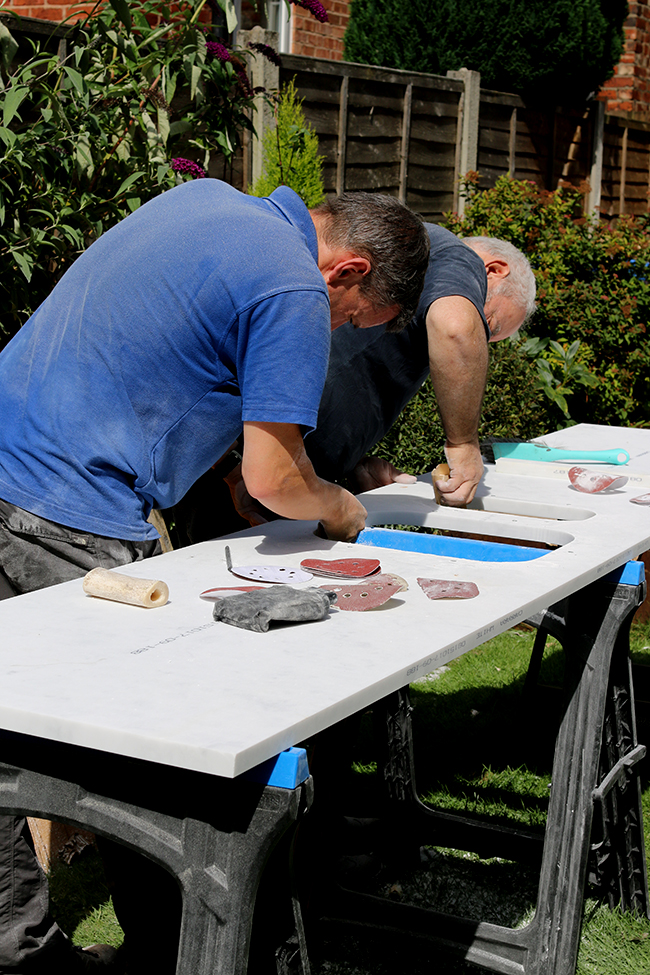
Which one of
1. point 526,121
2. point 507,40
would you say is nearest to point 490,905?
point 526,121

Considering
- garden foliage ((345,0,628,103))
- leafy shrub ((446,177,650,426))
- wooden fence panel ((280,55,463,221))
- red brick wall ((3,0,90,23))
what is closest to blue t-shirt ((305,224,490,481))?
leafy shrub ((446,177,650,426))

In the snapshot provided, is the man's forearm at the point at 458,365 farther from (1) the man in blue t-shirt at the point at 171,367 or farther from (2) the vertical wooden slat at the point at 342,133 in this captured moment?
(2) the vertical wooden slat at the point at 342,133

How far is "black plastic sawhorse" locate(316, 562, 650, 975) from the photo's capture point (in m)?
2.41

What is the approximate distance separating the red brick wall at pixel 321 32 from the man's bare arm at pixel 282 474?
8.12m

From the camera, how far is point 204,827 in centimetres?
141

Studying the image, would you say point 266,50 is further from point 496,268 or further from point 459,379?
point 459,379

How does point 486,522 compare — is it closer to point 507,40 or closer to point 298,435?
point 298,435

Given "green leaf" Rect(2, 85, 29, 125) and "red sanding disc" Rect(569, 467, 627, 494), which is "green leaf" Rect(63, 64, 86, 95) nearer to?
"green leaf" Rect(2, 85, 29, 125)

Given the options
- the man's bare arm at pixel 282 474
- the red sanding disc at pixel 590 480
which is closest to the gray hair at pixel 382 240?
the man's bare arm at pixel 282 474

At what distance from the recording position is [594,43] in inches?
422

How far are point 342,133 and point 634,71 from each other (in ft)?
24.2

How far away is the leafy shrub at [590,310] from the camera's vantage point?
249 inches

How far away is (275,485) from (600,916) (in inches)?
67.9

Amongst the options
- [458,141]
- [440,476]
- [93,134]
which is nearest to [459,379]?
[440,476]
